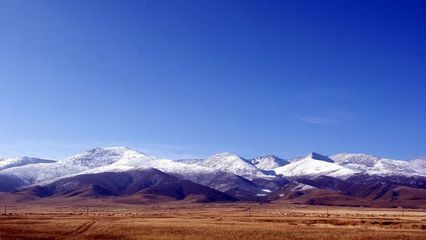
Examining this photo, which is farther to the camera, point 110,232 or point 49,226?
point 49,226

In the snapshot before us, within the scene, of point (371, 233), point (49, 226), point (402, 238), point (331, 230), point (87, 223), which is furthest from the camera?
point (87, 223)

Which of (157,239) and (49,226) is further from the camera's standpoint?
(49,226)

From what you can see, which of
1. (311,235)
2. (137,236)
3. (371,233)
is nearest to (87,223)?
(137,236)

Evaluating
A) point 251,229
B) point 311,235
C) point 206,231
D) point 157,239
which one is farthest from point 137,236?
point 311,235

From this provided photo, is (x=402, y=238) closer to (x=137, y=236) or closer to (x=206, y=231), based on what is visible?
(x=206, y=231)

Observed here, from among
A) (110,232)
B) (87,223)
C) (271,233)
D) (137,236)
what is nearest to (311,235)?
(271,233)

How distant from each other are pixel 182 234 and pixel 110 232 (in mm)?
12184

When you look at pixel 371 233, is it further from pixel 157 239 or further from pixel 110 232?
pixel 110 232

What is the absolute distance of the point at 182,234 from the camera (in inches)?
3049

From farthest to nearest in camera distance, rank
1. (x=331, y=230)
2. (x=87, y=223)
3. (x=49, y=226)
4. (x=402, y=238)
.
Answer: (x=87, y=223) < (x=49, y=226) < (x=331, y=230) < (x=402, y=238)

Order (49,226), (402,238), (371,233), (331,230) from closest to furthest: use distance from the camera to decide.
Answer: (402,238), (371,233), (331,230), (49,226)

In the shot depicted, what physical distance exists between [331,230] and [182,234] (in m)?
24.1

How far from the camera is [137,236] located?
76312mm

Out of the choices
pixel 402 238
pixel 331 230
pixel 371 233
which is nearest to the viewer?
pixel 402 238
